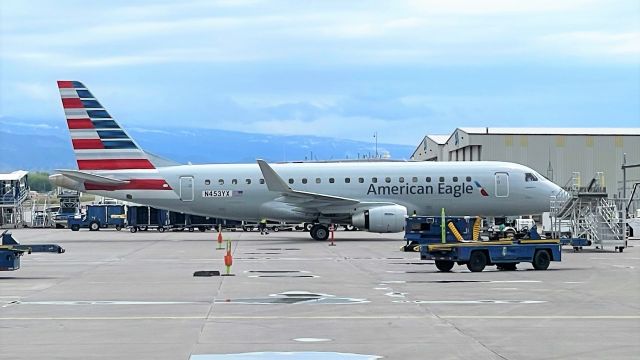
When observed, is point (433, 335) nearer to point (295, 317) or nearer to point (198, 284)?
point (295, 317)

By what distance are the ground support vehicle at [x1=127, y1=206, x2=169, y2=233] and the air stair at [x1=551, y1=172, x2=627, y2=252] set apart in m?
35.7

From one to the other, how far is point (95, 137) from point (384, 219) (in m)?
14.4

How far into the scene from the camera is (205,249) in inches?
1607

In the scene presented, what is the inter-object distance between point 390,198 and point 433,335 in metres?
32.6

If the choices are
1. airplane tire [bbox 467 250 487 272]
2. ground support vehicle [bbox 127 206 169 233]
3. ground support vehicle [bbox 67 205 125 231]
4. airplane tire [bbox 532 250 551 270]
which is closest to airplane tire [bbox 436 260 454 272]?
airplane tire [bbox 467 250 487 272]

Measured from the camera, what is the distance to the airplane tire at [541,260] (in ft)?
90.6

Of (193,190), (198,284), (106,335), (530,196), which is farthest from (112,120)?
(106,335)

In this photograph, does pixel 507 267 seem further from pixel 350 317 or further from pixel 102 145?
pixel 102 145

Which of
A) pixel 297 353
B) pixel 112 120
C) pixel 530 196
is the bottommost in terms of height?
pixel 297 353

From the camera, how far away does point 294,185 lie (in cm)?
4816

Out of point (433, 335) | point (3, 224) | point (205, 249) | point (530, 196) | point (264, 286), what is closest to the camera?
point (433, 335)

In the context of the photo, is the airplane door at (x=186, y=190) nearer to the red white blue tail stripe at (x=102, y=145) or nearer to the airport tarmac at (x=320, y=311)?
the red white blue tail stripe at (x=102, y=145)

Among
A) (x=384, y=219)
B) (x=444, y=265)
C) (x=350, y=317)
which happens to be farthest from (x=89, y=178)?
(x=350, y=317)

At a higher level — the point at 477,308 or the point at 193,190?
the point at 193,190
